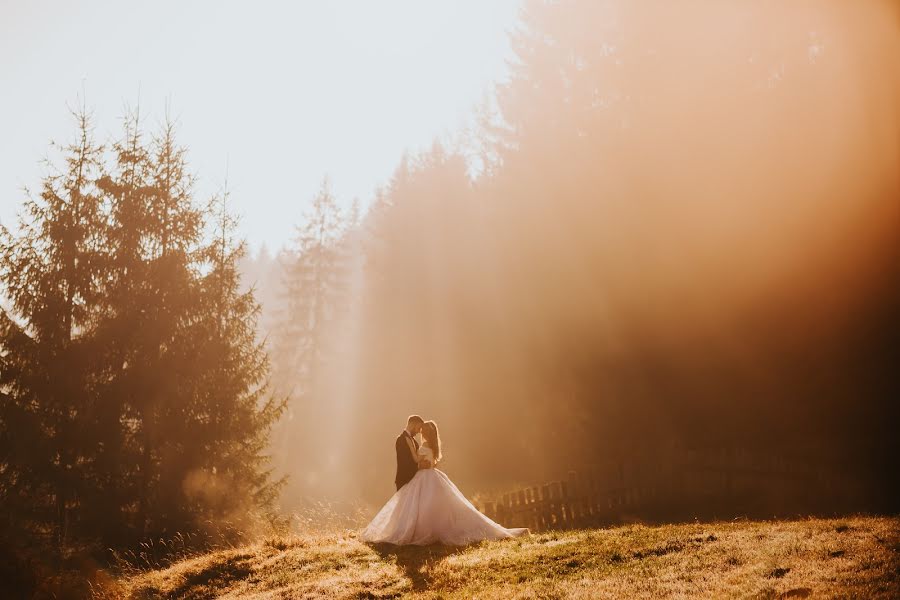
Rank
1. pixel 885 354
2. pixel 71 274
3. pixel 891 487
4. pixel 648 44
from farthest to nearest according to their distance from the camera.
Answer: pixel 648 44
pixel 71 274
pixel 885 354
pixel 891 487

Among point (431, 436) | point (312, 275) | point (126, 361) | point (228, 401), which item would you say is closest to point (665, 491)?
point (431, 436)

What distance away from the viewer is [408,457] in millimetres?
13297

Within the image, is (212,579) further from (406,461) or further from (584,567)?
(584,567)

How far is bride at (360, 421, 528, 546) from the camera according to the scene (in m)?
12.0

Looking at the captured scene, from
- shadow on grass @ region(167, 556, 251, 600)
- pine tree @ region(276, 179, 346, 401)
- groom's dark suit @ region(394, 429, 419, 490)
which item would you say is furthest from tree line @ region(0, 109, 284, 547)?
pine tree @ region(276, 179, 346, 401)

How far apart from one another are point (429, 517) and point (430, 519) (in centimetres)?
4

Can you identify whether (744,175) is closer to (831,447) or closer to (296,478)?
(831,447)

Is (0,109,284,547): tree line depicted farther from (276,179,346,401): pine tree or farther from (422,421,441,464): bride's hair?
(276,179,346,401): pine tree

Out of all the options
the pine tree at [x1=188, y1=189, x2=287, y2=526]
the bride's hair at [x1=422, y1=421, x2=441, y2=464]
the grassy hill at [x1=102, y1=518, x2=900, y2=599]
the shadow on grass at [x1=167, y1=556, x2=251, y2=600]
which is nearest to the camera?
the grassy hill at [x1=102, y1=518, x2=900, y2=599]

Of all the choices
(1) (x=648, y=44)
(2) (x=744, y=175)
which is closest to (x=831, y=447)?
(2) (x=744, y=175)

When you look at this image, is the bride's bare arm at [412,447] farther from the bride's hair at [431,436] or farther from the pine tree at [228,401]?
the pine tree at [228,401]

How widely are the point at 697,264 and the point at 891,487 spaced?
7.75m

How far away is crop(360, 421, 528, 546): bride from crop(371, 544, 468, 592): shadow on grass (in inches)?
11.7

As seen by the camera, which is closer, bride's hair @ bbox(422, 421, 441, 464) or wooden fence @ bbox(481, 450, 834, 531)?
bride's hair @ bbox(422, 421, 441, 464)
